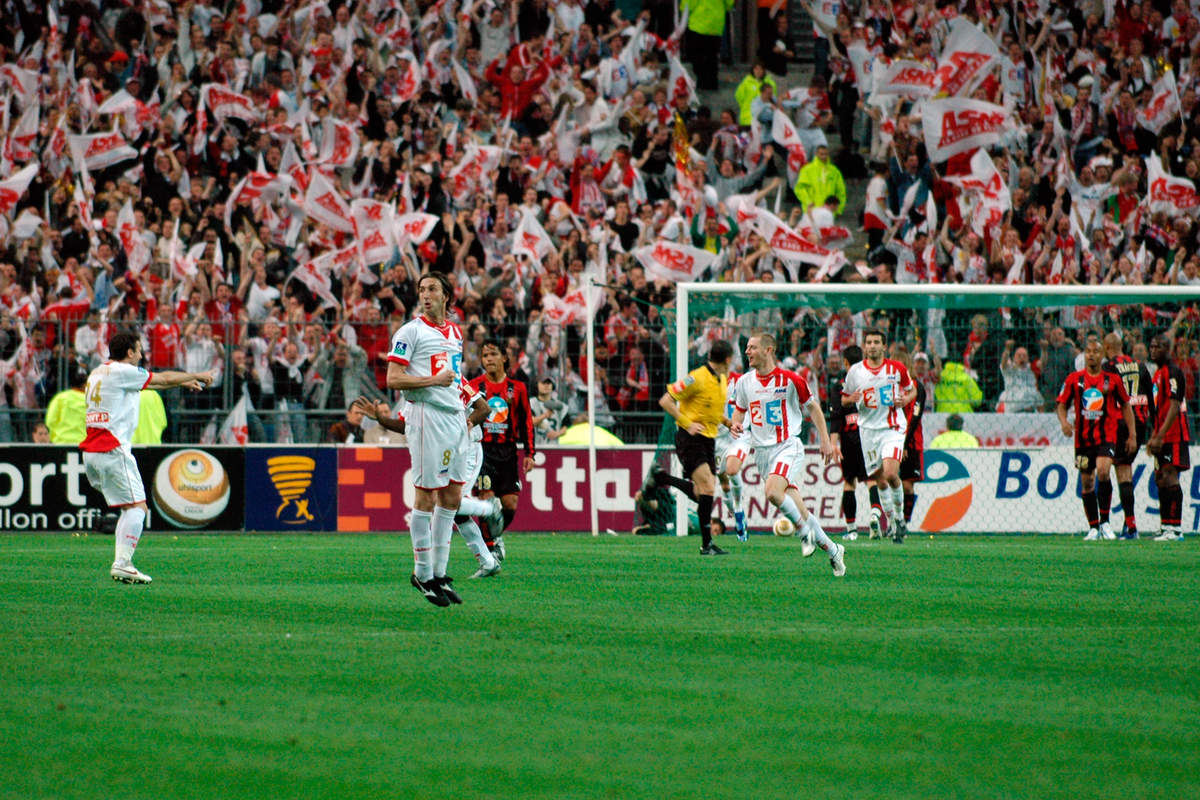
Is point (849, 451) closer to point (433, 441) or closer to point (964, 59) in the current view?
point (964, 59)

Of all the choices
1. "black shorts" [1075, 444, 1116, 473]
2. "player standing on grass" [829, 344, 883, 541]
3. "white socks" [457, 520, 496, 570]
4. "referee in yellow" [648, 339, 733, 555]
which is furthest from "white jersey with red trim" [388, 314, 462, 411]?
"black shorts" [1075, 444, 1116, 473]

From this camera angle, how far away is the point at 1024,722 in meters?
5.82

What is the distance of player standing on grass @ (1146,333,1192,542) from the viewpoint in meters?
19.5

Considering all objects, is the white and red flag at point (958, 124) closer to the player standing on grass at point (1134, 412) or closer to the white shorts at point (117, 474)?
the player standing on grass at point (1134, 412)

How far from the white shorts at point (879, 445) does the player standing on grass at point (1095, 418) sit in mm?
2245

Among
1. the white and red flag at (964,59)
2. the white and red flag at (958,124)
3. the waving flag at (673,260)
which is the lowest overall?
the waving flag at (673,260)

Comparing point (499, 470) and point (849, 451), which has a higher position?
point (849, 451)

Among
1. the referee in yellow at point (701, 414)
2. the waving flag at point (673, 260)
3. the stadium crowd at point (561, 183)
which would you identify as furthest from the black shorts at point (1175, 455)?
the waving flag at point (673, 260)

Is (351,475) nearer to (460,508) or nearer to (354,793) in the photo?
(460,508)

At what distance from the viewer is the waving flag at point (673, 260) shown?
894 inches

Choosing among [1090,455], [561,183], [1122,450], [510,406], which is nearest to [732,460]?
[510,406]

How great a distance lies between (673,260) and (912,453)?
4.87 m

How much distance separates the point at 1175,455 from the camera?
19.6 m

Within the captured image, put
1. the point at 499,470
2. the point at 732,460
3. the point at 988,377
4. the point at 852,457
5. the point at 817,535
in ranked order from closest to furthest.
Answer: the point at 817,535, the point at 499,470, the point at 732,460, the point at 852,457, the point at 988,377
